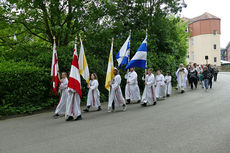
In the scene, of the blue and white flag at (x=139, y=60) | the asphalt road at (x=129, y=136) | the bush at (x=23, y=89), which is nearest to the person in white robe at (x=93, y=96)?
the blue and white flag at (x=139, y=60)

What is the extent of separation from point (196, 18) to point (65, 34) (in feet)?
194

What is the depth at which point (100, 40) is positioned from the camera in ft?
53.5

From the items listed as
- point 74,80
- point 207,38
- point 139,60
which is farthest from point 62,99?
point 207,38

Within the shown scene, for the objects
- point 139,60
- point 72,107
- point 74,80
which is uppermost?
point 139,60

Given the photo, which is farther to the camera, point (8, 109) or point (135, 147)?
point (8, 109)

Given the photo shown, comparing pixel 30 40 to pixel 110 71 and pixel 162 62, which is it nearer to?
pixel 110 71

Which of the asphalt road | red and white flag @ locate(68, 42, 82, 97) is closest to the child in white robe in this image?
red and white flag @ locate(68, 42, 82, 97)

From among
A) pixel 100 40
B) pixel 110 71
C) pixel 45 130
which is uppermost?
pixel 100 40

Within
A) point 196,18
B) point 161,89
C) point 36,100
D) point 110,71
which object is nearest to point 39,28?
point 36,100

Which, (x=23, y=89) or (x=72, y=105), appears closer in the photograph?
(x=72, y=105)

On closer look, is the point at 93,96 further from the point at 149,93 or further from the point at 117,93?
the point at 149,93

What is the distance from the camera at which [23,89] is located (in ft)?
34.2

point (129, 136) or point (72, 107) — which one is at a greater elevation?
point (72, 107)

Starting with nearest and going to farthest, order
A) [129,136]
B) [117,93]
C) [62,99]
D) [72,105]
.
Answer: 1. [129,136]
2. [72,105]
3. [62,99]
4. [117,93]
